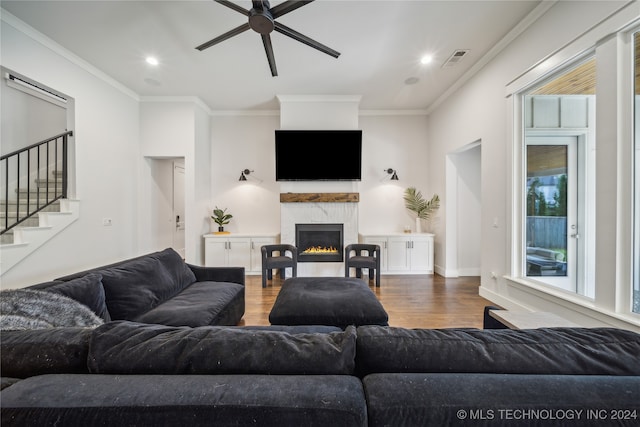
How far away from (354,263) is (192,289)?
2.34m

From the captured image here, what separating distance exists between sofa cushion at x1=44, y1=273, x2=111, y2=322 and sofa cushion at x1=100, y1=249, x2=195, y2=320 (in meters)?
0.08

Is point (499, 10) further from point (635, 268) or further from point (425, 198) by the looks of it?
point (425, 198)

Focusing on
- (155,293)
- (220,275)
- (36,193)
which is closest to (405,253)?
(220,275)

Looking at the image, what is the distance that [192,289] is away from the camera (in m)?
2.47

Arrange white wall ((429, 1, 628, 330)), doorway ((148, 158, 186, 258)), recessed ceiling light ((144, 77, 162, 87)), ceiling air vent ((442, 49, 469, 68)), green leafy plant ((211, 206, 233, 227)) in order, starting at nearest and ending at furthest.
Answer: white wall ((429, 1, 628, 330))
ceiling air vent ((442, 49, 469, 68))
recessed ceiling light ((144, 77, 162, 87))
doorway ((148, 158, 186, 258))
green leafy plant ((211, 206, 233, 227))

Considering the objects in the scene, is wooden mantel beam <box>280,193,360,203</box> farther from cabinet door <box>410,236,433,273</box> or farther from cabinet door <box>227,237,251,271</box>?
cabinet door <box>410,236,433,273</box>

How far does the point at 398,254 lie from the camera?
4789 millimetres

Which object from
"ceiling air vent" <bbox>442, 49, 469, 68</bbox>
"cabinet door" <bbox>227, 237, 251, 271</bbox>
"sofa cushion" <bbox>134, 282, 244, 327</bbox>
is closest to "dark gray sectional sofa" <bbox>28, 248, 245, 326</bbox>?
"sofa cushion" <bbox>134, 282, 244, 327</bbox>

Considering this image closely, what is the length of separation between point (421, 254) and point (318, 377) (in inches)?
176

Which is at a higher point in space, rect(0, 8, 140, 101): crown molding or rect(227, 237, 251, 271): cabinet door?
rect(0, 8, 140, 101): crown molding

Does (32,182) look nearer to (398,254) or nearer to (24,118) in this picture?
(24,118)

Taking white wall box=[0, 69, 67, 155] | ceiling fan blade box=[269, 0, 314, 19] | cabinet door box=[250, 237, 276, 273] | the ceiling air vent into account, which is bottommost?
cabinet door box=[250, 237, 276, 273]

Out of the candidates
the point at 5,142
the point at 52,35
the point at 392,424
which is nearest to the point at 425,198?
the point at 392,424

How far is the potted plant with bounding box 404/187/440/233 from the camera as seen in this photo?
16.3 feet
